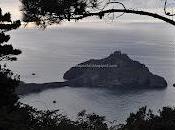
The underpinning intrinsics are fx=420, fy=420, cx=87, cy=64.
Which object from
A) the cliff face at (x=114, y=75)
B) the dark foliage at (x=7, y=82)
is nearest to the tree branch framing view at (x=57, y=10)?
the dark foliage at (x=7, y=82)

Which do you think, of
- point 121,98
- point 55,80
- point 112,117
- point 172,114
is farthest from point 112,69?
point 172,114

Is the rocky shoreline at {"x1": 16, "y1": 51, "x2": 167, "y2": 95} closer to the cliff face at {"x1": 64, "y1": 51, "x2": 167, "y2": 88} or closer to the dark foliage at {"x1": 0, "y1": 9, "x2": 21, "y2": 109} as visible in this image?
the cliff face at {"x1": 64, "y1": 51, "x2": 167, "y2": 88}

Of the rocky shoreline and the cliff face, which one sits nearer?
the rocky shoreline

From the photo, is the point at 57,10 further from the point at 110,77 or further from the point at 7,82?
the point at 110,77

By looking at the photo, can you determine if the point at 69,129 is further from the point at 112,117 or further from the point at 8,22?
the point at 112,117

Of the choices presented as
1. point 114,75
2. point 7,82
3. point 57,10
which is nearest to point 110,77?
point 114,75

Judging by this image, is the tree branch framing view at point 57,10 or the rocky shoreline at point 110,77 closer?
the tree branch framing view at point 57,10

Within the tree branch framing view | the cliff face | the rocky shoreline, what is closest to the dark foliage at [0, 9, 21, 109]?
the tree branch framing view

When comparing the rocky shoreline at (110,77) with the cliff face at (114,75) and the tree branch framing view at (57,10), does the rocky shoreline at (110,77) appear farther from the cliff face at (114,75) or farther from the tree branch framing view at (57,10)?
the tree branch framing view at (57,10)
